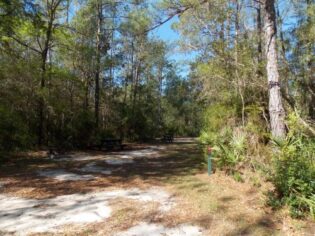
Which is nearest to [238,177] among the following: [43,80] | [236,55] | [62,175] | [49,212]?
[49,212]

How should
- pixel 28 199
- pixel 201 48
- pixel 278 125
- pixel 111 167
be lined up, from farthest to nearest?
pixel 201 48, pixel 111 167, pixel 278 125, pixel 28 199

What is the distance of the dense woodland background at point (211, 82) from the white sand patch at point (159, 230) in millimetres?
1661

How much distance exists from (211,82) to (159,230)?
7.67 metres

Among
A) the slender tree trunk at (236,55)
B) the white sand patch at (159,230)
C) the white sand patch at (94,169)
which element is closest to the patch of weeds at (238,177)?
the slender tree trunk at (236,55)

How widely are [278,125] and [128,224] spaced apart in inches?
160

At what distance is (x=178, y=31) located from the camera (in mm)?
12555

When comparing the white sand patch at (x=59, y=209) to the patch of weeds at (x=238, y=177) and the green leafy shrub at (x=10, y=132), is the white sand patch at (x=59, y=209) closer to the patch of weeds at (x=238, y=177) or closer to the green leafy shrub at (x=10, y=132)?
the patch of weeds at (x=238, y=177)

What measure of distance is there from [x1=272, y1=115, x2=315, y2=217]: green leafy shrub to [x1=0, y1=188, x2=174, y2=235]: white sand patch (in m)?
1.97

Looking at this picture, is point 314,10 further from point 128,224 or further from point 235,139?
point 128,224

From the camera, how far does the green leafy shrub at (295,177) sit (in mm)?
4609

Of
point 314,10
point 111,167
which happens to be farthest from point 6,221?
point 314,10

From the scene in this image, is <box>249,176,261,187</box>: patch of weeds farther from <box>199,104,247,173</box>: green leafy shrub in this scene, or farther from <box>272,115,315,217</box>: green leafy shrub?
<box>272,115,315,217</box>: green leafy shrub

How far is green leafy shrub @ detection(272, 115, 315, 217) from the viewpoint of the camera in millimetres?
4609

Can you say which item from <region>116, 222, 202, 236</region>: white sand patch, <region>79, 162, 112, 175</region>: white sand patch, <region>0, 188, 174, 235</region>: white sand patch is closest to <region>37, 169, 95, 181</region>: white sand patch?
<region>79, 162, 112, 175</region>: white sand patch
